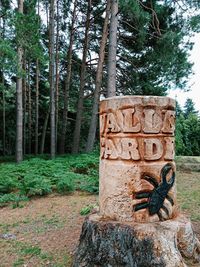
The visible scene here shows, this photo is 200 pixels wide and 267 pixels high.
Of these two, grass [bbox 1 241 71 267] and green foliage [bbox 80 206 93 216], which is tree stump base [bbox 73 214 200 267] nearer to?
grass [bbox 1 241 71 267]

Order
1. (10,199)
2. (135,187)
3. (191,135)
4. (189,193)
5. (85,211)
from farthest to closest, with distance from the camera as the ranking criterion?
(191,135) → (189,193) → (10,199) → (85,211) → (135,187)

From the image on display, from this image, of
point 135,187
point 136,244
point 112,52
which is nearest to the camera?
point 136,244

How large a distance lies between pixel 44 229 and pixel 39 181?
206 centimetres

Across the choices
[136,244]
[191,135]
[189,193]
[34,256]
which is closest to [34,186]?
[34,256]

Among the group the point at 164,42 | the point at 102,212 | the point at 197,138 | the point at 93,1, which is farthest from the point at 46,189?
the point at 93,1

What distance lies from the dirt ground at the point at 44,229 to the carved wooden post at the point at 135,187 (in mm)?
487

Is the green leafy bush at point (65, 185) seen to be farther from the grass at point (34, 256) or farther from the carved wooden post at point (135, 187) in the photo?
the carved wooden post at point (135, 187)

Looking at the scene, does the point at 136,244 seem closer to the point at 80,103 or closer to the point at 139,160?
the point at 139,160

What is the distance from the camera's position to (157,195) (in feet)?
12.4

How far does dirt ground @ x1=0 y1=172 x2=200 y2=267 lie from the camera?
4.19 meters

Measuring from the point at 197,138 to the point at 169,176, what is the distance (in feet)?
33.5

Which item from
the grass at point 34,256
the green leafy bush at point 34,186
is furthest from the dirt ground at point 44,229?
the green leafy bush at point 34,186

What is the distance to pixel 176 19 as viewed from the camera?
998 centimetres

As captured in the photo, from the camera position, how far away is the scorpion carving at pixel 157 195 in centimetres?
372
